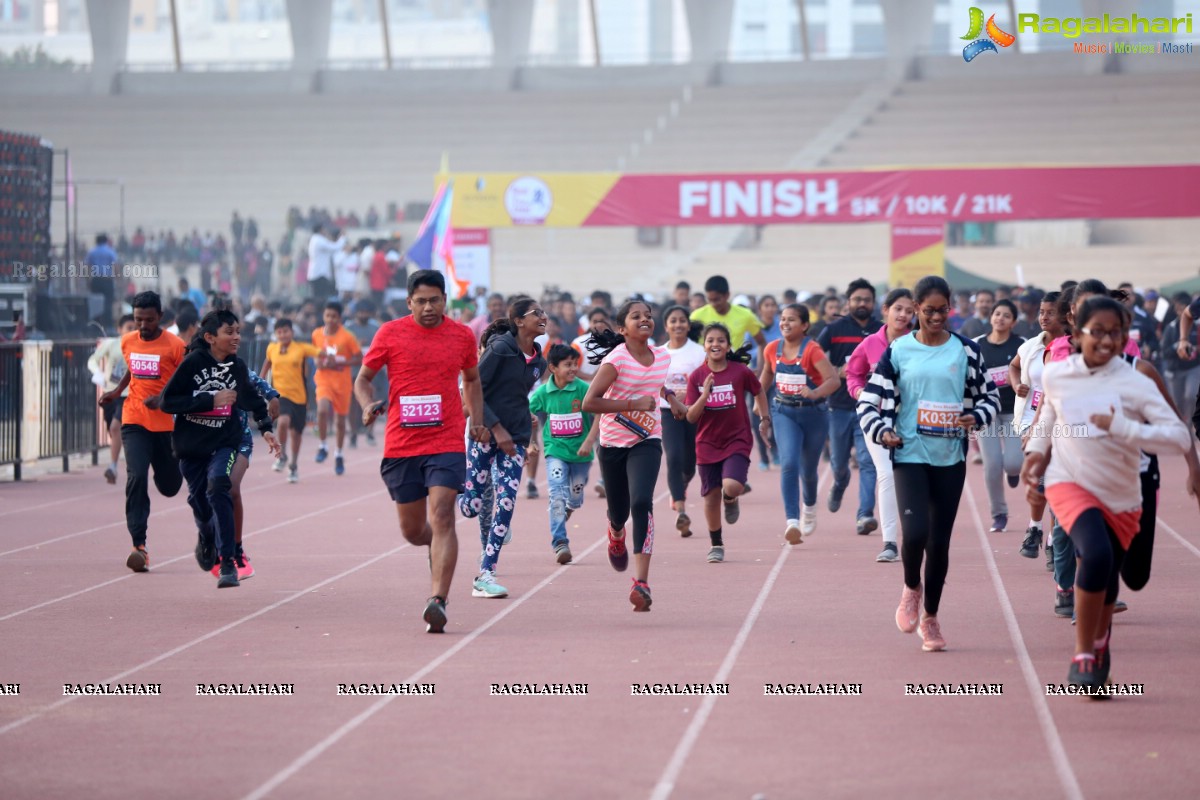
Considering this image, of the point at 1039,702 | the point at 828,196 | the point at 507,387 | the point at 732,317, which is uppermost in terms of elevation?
the point at 828,196

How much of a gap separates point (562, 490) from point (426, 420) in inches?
134

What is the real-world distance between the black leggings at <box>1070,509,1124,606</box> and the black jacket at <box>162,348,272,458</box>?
221 inches

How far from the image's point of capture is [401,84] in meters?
59.2

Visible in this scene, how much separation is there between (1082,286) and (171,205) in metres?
47.0

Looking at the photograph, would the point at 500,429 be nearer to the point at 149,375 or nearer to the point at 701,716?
the point at 149,375

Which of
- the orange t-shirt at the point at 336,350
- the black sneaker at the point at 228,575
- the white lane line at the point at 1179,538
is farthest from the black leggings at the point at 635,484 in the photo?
the orange t-shirt at the point at 336,350

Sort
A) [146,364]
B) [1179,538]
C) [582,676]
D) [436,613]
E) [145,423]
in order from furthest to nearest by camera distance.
→ 1. [1179,538]
2. [146,364]
3. [145,423]
4. [436,613]
5. [582,676]

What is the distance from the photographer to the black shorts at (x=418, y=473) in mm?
9094

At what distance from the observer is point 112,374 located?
17.8 m

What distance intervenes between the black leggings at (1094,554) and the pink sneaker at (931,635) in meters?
1.20

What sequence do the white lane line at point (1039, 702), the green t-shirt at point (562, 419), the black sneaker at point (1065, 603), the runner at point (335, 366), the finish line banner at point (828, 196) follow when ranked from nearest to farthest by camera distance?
the white lane line at point (1039, 702), the black sneaker at point (1065, 603), the green t-shirt at point (562, 419), the runner at point (335, 366), the finish line banner at point (828, 196)

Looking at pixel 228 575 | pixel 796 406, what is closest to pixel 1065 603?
pixel 796 406

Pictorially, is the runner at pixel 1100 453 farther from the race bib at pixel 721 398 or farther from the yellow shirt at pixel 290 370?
the yellow shirt at pixel 290 370

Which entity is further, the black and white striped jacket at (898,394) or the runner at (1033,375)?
the runner at (1033,375)
